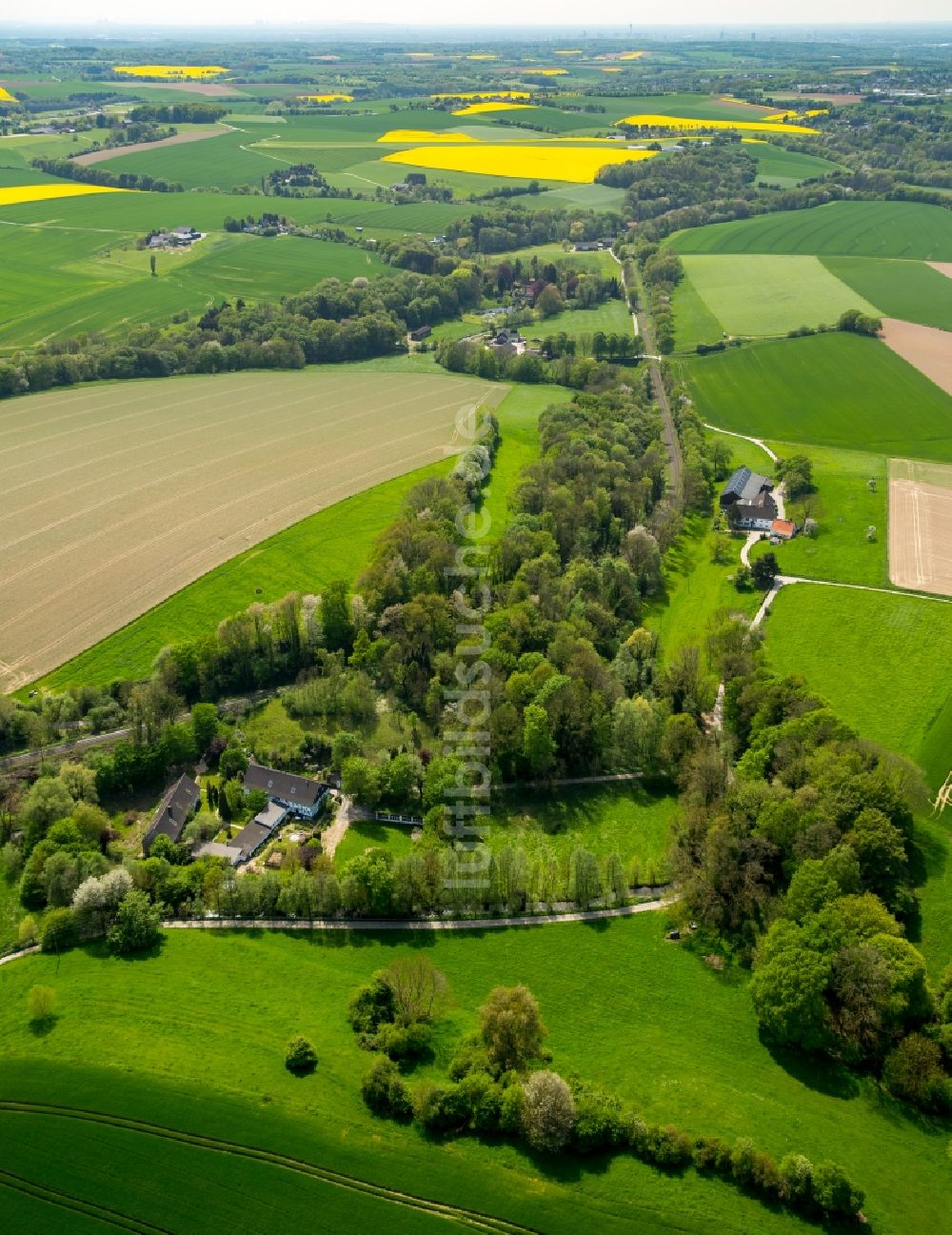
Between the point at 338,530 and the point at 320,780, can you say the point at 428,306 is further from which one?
the point at 320,780

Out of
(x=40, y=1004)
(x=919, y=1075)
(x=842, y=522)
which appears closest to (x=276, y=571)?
(x=40, y=1004)

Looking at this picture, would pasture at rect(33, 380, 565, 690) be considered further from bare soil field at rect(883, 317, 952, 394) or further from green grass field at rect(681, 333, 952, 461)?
bare soil field at rect(883, 317, 952, 394)

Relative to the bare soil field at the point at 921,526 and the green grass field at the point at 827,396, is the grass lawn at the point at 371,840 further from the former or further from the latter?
the green grass field at the point at 827,396

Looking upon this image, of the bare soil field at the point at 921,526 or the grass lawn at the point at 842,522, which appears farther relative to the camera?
the grass lawn at the point at 842,522

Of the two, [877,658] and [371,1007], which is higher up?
[877,658]

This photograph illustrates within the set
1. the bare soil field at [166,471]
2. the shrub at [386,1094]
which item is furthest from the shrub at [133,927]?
the bare soil field at [166,471]

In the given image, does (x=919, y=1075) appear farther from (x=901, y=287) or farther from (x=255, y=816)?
(x=901, y=287)
